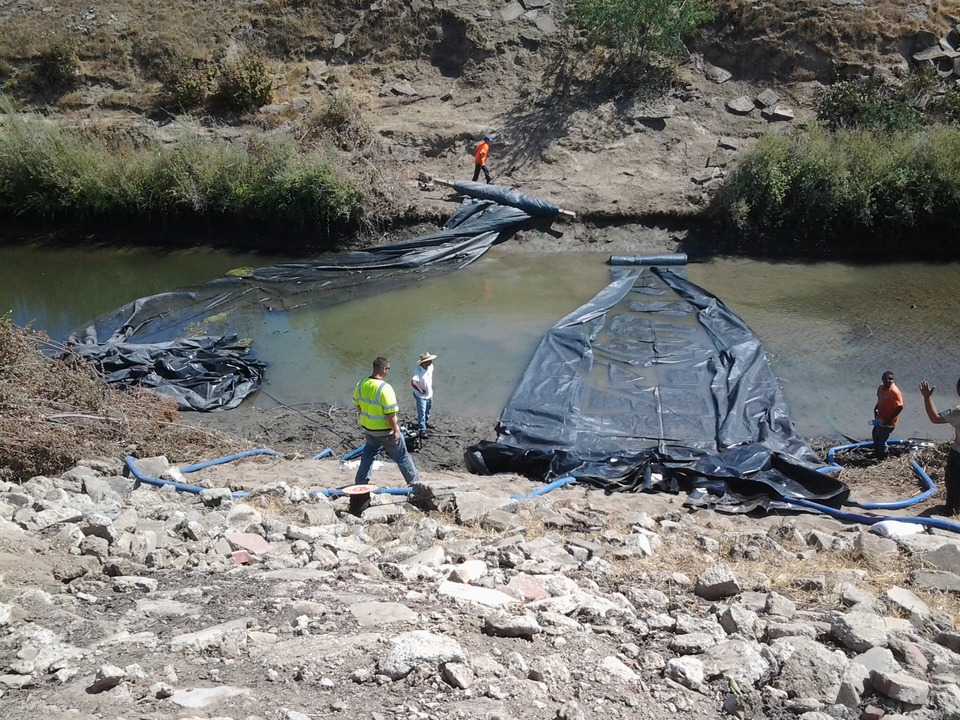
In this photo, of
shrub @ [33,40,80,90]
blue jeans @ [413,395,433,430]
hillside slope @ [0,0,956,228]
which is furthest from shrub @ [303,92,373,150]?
blue jeans @ [413,395,433,430]

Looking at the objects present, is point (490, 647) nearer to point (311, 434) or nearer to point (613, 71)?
point (311, 434)

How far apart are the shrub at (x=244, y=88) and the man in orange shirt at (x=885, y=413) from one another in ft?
57.1

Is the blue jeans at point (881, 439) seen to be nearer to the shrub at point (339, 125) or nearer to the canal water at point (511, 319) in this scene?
the canal water at point (511, 319)

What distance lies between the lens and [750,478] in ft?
29.5

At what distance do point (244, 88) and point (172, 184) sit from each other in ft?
13.7

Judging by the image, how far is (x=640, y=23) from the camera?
20906mm

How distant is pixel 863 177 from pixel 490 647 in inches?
590

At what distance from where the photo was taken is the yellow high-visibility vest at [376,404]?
824 cm

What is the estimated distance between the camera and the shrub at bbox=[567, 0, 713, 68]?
2056 cm

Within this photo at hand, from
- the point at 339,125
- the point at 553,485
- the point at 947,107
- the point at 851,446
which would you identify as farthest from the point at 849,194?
the point at 339,125

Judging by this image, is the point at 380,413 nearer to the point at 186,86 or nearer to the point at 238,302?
the point at 238,302

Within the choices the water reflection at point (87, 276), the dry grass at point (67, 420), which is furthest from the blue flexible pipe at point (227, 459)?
the water reflection at point (87, 276)

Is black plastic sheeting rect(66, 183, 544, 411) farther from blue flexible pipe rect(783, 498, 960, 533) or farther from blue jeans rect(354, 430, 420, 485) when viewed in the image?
blue flexible pipe rect(783, 498, 960, 533)

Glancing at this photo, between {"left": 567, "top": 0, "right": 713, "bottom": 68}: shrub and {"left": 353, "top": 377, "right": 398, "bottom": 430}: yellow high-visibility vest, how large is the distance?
15.5m
